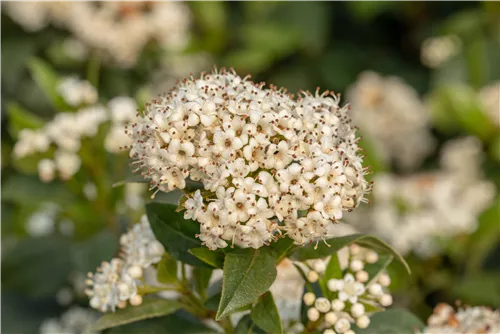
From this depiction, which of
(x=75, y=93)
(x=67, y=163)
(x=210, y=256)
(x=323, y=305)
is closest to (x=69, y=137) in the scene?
(x=67, y=163)

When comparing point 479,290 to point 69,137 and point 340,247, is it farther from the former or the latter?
point 69,137

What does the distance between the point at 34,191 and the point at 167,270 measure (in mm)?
884

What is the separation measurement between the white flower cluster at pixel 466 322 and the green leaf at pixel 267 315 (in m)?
0.32

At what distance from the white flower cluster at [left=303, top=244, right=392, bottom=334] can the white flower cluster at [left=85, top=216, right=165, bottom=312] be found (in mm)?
269

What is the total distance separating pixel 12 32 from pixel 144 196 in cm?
126

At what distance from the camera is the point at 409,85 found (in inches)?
119

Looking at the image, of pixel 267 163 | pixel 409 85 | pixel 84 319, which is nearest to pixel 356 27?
pixel 409 85

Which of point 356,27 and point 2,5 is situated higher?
point 356,27

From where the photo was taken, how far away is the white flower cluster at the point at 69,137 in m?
1.64

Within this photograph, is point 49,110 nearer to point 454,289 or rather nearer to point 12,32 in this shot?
point 12,32

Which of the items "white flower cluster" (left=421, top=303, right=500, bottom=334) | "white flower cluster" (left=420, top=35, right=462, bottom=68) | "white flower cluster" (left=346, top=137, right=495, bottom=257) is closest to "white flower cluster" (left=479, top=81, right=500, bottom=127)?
"white flower cluster" (left=346, top=137, right=495, bottom=257)

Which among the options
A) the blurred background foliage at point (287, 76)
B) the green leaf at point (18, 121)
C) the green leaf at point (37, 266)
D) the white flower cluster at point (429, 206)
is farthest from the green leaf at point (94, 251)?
the white flower cluster at point (429, 206)

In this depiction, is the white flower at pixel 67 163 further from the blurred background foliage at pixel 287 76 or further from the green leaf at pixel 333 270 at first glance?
the green leaf at pixel 333 270

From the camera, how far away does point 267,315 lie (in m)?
0.99
